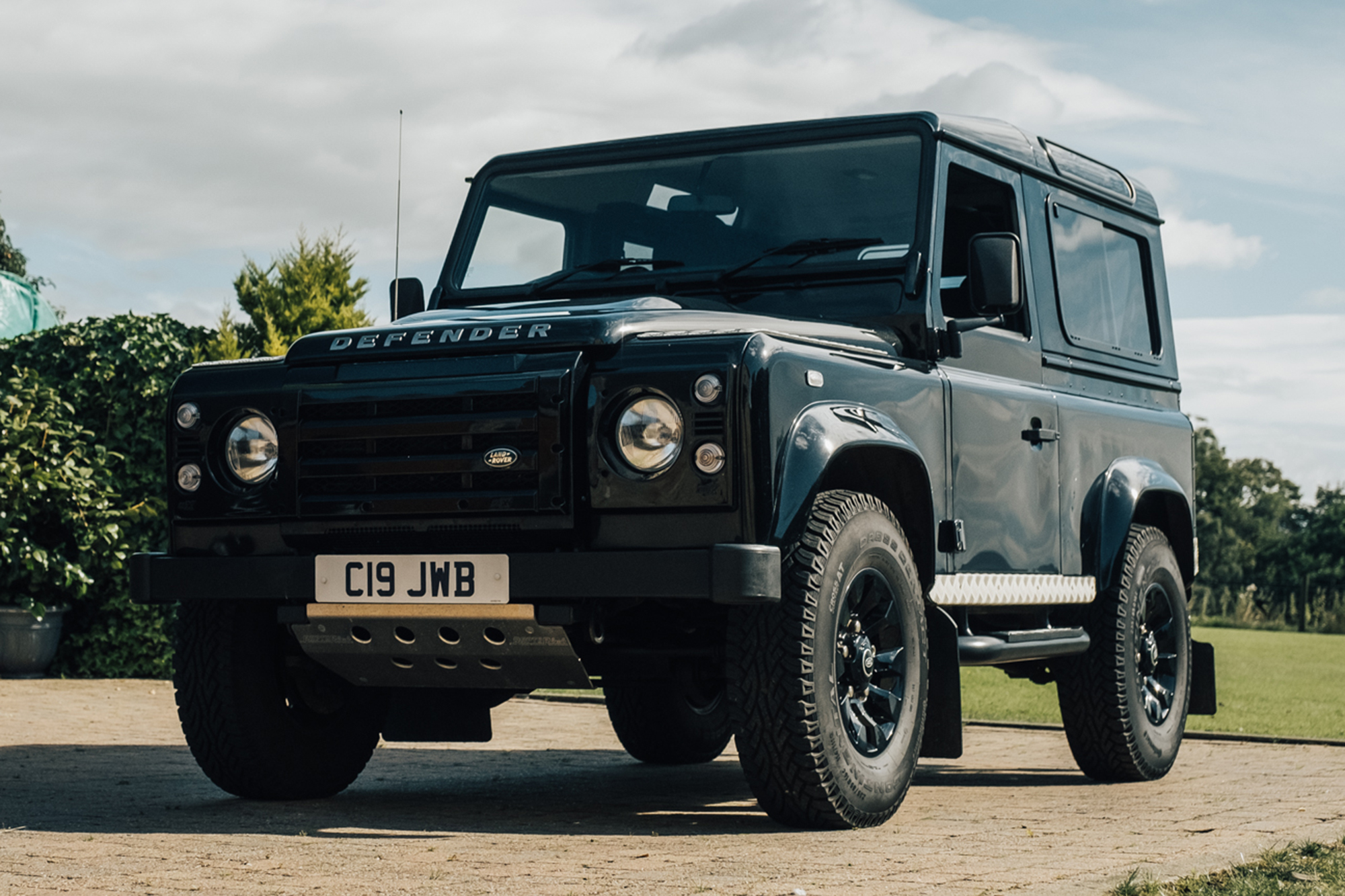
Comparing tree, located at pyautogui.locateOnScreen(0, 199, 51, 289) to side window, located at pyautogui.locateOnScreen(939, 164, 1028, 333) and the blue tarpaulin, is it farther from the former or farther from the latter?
side window, located at pyautogui.locateOnScreen(939, 164, 1028, 333)

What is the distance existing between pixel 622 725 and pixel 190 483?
3129 mm

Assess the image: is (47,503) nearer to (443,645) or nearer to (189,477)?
(189,477)

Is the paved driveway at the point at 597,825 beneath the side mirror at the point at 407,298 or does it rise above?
beneath

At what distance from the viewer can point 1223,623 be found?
33312 mm

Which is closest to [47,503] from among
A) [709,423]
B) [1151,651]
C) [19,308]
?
[1151,651]

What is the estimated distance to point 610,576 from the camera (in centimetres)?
514

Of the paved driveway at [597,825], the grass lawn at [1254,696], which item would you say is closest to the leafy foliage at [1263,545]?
the grass lawn at [1254,696]

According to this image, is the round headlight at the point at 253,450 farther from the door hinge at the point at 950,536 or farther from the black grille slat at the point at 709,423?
the door hinge at the point at 950,536

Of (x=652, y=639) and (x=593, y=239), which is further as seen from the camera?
(x=593, y=239)

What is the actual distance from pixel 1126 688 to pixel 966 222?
7.19 feet

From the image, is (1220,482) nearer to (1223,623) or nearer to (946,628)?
(1223,623)

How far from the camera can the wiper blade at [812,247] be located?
6.55 m

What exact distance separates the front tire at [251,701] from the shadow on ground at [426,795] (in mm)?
112

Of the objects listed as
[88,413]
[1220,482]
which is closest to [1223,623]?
[88,413]
